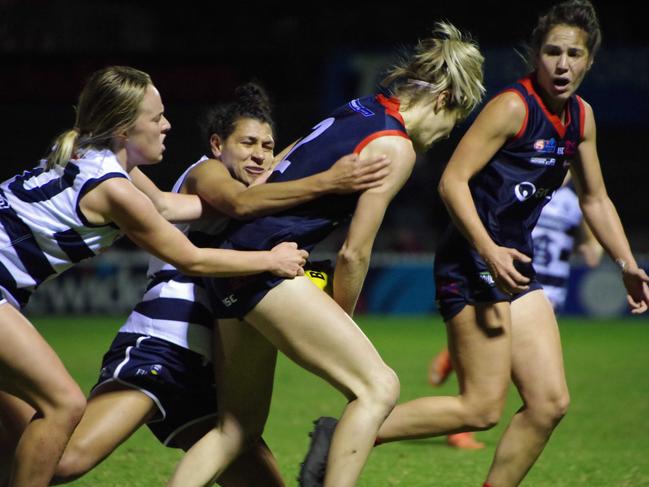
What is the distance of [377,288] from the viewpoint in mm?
18406

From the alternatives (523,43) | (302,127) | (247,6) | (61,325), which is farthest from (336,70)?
(523,43)

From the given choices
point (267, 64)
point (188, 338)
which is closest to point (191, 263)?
point (188, 338)

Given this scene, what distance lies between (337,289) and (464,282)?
2.79ft

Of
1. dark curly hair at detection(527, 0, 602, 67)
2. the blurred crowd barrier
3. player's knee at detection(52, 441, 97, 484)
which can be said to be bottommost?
the blurred crowd barrier

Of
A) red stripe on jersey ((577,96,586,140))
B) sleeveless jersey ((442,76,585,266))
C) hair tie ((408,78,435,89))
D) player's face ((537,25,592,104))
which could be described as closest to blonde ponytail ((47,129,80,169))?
hair tie ((408,78,435,89))

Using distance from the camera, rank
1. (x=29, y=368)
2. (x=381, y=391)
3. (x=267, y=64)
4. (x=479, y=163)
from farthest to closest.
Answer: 1. (x=267, y=64)
2. (x=479, y=163)
3. (x=381, y=391)
4. (x=29, y=368)

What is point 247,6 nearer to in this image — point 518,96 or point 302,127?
point 302,127

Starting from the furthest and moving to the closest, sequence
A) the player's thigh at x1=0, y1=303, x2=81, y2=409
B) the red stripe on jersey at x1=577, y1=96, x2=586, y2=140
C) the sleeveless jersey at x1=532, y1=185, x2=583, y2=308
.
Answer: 1. the sleeveless jersey at x1=532, y1=185, x2=583, y2=308
2. the red stripe on jersey at x1=577, y1=96, x2=586, y2=140
3. the player's thigh at x1=0, y1=303, x2=81, y2=409

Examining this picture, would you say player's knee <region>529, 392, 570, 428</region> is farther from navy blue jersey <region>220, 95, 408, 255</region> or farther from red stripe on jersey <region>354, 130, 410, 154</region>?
red stripe on jersey <region>354, 130, 410, 154</region>

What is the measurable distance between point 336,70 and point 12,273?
16.4m

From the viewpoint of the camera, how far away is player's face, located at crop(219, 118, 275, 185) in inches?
189

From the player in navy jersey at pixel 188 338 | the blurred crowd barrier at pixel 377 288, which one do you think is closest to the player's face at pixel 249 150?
the player in navy jersey at pixel 188 338

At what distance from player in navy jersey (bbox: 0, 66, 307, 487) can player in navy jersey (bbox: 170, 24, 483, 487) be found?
159mm

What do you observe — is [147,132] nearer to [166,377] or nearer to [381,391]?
[166,377]
